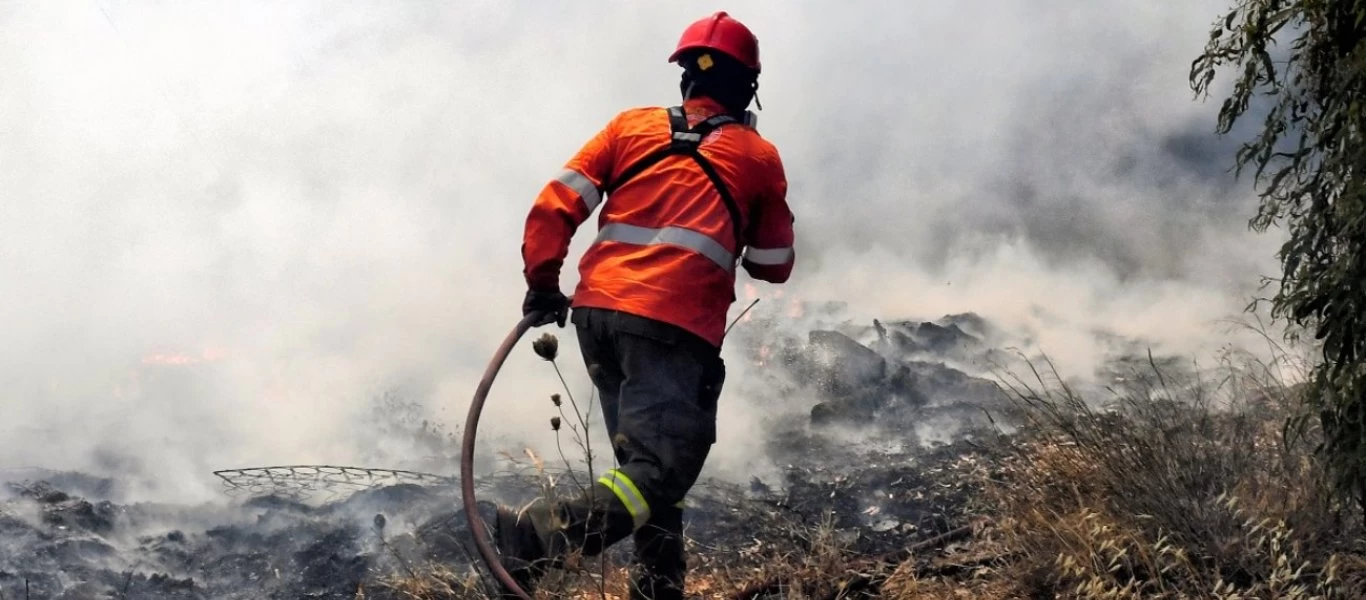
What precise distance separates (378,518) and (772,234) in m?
2.17

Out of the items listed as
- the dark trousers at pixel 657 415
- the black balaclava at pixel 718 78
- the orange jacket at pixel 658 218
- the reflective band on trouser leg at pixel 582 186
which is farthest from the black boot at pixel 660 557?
the black balaclava at pixel 718 78

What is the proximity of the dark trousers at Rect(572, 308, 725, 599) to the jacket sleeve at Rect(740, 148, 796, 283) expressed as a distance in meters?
0.37

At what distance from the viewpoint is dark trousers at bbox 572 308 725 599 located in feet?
11.0

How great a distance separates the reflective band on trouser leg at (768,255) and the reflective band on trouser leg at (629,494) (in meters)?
0.93

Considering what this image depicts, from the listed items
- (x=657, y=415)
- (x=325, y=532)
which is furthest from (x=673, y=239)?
(x=325, y=532)

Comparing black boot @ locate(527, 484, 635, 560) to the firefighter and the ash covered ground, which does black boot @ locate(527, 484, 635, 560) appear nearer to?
the firefighter

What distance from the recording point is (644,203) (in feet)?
11.8

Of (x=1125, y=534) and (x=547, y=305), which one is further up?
(x=547, y=305)

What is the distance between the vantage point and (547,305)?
363 centimetres

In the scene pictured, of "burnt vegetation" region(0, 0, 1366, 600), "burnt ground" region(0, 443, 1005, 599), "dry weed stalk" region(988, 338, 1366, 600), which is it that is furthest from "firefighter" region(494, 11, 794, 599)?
"dry weed stalk" region(988, 338, 1366, 600)

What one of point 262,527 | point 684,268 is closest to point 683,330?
point 684,268

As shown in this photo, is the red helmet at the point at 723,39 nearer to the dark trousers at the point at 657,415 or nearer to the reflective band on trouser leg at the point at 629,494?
the dark trousers at the point at 657,415

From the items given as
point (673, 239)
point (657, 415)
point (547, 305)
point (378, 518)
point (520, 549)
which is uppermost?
point (673, 239)

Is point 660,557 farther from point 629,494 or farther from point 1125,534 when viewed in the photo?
point 1125,534
